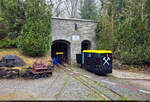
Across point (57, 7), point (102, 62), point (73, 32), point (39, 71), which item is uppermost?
point (57, 7)

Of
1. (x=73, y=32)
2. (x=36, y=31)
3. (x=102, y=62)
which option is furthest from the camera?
(x=73, y=32)

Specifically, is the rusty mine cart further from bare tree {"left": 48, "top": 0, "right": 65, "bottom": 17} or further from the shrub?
bare tree {"left": 48, "top": 0, "right": 65, "bottom": 17}

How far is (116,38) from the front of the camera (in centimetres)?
1360

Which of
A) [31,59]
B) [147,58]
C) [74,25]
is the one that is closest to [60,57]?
[74,25]

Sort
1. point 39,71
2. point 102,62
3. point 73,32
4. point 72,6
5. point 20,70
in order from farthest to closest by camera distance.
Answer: point 72,6 → point 73,32 → point 102,62 → point 39,71 → point 20,70

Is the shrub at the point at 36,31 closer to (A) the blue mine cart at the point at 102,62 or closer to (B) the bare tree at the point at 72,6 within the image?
(A) the blue mine cart at the point at 102,62

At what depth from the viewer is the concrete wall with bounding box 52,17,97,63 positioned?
1496 centimetres

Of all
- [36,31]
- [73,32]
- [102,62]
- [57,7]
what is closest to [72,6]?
[57,7]

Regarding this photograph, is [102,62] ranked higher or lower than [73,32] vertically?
lower

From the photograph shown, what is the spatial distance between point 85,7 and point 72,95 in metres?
24.1

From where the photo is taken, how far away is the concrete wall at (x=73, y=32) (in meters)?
15.0

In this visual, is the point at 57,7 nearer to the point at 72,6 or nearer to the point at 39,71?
the point at 72,6

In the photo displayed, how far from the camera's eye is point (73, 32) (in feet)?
51.9

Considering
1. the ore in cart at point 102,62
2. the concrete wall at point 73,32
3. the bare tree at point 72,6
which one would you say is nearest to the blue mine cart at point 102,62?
the ore in cart at point 102,62
